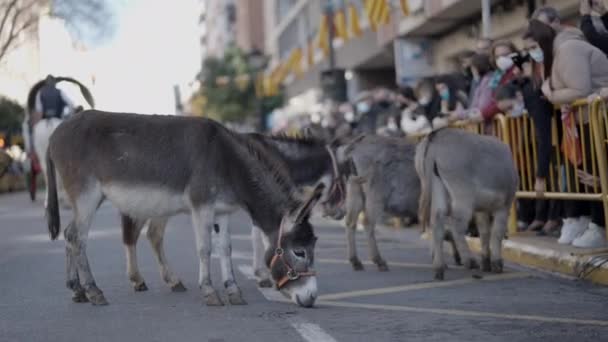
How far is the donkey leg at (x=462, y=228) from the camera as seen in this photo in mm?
10133

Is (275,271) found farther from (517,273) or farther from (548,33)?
(548,33)

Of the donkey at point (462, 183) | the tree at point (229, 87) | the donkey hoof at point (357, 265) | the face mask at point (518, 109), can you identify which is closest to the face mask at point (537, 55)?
the face mask at point (518, 109)

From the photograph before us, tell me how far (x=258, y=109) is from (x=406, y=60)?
30943 mm

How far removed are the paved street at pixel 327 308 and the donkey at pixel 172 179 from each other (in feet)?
1.43

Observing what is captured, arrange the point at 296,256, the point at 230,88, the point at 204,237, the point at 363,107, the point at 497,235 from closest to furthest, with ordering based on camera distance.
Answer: the point at 296,256 → the point at 204,237 → the point at 497,235 → the point at 363,107 → the point at 230,88

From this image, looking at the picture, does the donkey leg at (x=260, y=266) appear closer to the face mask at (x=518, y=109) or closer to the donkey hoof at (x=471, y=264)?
the donkey hoof at (x=471, y=264)

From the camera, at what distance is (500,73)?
12930mm

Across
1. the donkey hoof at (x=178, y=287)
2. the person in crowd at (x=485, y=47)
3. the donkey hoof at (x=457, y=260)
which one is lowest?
the donkey hoof at (x=457, y=260)

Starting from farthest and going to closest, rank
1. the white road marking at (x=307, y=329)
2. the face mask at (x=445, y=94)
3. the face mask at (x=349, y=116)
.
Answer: the face mask at (x=349, y=116) → the face mask at (x=445, y=94) → the white road marking at (x=307, y=329)

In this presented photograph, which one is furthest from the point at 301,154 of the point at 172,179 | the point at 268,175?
the point at 172,179

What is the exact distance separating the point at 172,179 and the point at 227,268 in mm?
815

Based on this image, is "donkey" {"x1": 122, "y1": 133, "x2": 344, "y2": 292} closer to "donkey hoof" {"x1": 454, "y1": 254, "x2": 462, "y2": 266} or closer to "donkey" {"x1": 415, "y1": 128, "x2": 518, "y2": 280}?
"donkey" {"x1": 415, "y1": 128, "x2": 518, "y2": 280}

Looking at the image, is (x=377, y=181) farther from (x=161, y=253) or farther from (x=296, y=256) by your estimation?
(x=296, y=256)

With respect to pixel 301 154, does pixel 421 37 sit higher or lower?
higher
